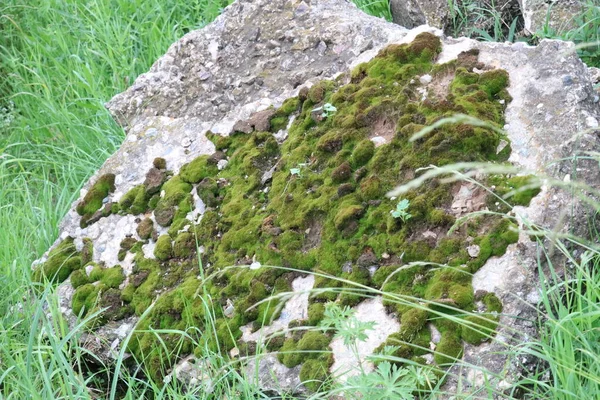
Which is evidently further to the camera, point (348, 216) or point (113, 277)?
point (113, 277)

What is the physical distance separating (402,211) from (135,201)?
132 cm

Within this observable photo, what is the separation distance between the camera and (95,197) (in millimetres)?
3416

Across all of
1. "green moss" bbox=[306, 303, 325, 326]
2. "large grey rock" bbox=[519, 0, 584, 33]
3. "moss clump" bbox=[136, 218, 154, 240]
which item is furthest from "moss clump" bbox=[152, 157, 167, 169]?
"large grey rock" bbox=[519, 0, 584, 33]

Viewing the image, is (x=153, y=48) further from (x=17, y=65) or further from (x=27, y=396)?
(x=27, y=396)

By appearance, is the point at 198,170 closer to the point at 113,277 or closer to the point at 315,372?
the point at 113,277

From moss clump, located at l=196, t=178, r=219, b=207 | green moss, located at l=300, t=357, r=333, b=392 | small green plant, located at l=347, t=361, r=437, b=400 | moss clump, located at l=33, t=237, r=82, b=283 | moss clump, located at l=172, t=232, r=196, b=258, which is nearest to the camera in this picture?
small green plant, located at l=347, t=361, r=437, b=400

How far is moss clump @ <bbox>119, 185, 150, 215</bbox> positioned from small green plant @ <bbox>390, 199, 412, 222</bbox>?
49.0 inches

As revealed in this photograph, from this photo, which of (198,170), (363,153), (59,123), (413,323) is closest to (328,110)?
(363,153)

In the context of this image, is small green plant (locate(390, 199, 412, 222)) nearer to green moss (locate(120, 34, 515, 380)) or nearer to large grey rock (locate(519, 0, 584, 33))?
green moss (locate(120, 34, 515, 380))

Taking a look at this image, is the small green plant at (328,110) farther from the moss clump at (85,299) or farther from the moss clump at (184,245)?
the moss clump at (85,299)

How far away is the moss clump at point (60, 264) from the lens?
10.6 ft

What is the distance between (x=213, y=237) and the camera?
2969mm

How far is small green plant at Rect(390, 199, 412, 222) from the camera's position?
8.27ft

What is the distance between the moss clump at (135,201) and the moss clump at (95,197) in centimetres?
15
